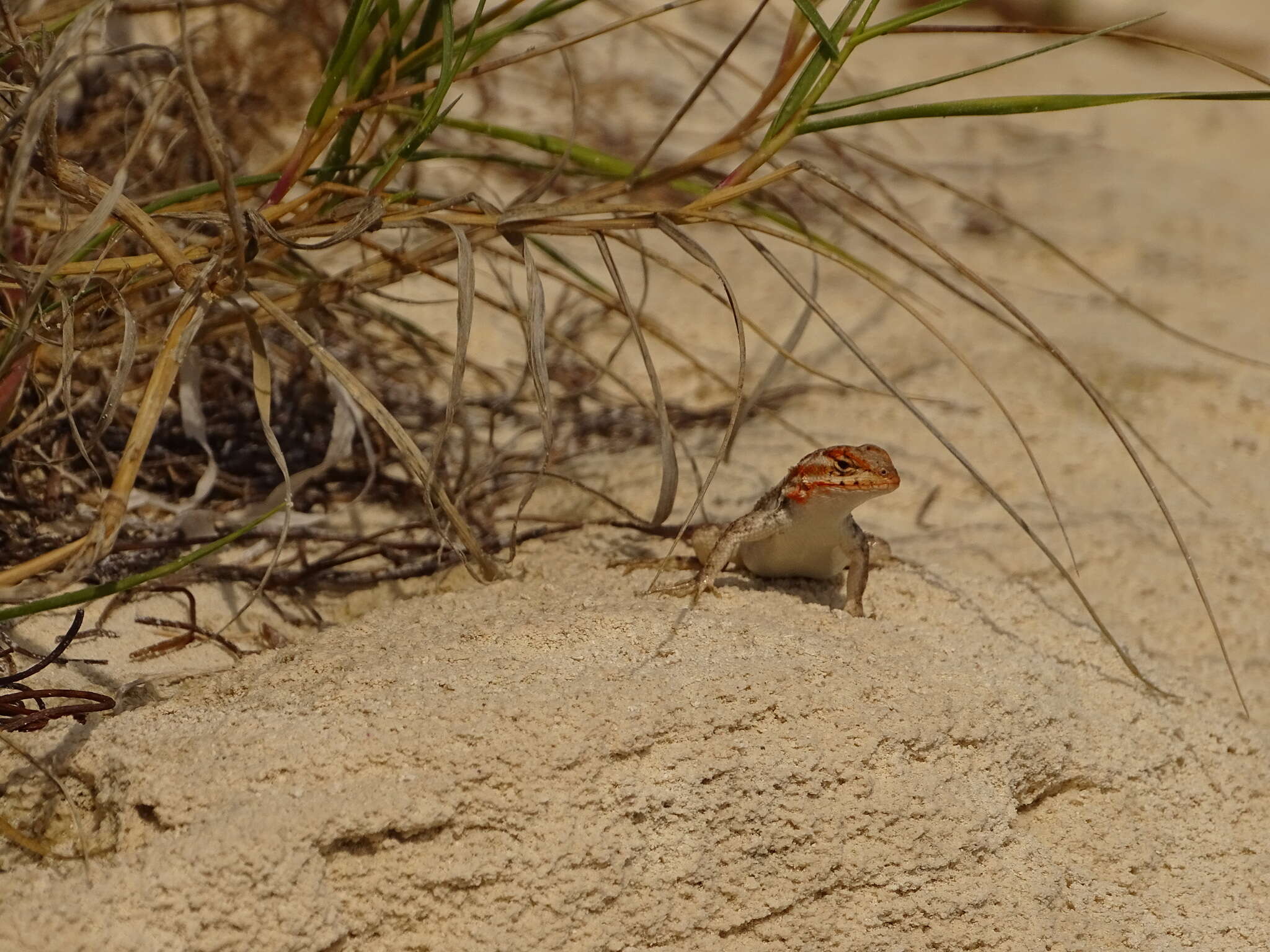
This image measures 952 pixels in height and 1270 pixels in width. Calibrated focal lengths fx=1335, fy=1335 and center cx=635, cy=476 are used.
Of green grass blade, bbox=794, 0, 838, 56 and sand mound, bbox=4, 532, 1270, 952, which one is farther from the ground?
green grass blade, bbox=794, 0, 838, 56

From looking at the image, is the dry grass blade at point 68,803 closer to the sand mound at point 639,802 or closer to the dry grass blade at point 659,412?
the sand mound at point 639,802

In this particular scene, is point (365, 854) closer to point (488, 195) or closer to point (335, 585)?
point (335, 585)

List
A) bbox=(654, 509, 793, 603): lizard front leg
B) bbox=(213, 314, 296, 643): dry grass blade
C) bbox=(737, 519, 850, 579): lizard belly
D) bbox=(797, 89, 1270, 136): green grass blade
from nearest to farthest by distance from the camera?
bbox=(213, 314, 296, 643): dry grass blade
bbox=(797, 89, 1270, 136): green grass blade
bbox=(654, 509, 793, 603): lizard front leg
bbox=(737, 519, 850, 579): lizard belly

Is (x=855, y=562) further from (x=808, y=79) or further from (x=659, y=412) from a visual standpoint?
(x=808, y=79)

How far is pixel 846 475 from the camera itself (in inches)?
113

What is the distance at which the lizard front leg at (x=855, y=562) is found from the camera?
2814 mm

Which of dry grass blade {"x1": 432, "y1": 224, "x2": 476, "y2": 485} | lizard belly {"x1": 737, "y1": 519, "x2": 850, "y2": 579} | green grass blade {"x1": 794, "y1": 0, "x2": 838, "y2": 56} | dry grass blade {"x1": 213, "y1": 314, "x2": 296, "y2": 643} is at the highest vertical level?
green grass blade {"x1": 794, "y1": 0, "x2": 838, "y2": 56}

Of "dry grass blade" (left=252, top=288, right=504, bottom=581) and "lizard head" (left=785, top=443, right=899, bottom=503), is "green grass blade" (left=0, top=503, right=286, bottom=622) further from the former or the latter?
"lizard head" (left=785, top=443, right=899, bottom=503)

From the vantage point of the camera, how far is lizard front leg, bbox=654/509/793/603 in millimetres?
2775

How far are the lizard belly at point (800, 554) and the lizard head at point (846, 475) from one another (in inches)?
3.1

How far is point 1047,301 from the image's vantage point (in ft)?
17.3

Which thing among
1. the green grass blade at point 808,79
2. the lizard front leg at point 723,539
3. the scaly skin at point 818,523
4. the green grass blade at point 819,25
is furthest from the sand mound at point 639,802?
the green grass blade at point 819,25

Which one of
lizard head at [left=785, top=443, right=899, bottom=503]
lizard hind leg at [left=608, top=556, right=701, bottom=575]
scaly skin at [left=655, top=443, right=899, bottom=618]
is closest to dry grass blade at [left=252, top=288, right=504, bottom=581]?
lizard hind leg at [left=608, top=556, right=701, bottom=575]

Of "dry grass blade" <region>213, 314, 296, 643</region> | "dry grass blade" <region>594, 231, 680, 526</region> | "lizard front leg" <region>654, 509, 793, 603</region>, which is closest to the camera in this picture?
"dry grass blade" <region>213, 314, 296, 643</region>
